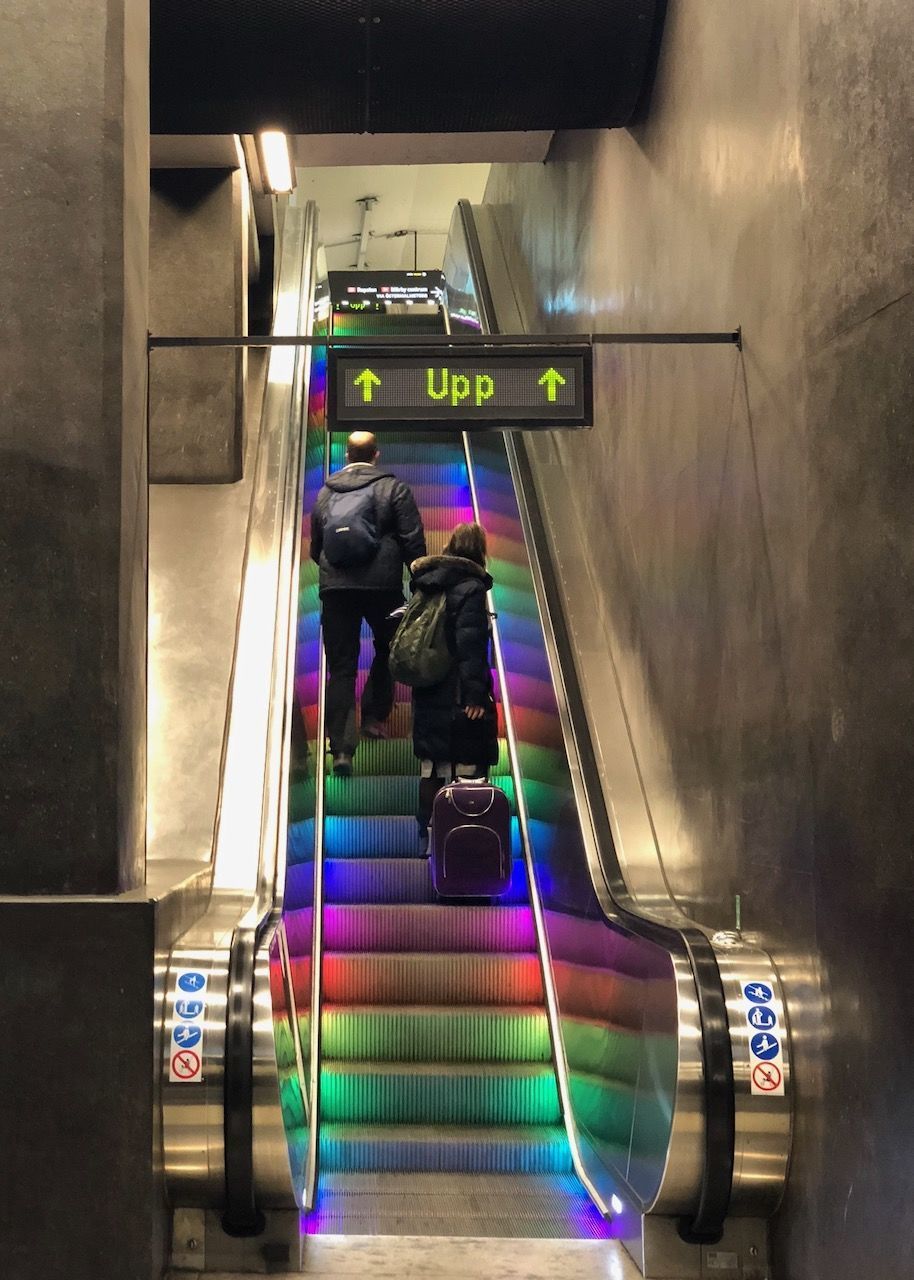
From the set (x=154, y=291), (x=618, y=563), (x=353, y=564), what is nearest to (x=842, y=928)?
(x=618, y=563)

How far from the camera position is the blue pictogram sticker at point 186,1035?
396cm

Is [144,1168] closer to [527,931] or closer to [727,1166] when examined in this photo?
[727,1166]

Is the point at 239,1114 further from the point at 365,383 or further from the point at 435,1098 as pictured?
the point at 365,383

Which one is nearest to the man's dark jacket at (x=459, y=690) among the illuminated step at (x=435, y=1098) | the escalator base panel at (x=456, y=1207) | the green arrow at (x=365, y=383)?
the illuminated step at (x=435, y=1098)

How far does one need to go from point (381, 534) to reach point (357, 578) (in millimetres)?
302

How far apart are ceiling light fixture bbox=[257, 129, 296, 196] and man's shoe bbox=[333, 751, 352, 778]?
4.60 meters

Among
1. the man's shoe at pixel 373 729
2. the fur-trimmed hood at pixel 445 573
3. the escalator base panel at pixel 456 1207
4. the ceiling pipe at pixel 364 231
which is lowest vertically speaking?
the escalator base panel at pixel 456 1207

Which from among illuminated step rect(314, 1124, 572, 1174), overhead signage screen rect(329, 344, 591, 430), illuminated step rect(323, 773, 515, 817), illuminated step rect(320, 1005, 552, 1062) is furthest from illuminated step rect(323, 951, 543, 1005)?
overhead signage screen rect(329, 344, 591, 430)

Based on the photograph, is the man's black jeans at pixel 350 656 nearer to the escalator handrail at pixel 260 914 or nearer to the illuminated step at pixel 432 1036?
the escalator handrail at pixel 260 914

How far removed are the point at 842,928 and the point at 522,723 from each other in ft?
12.3

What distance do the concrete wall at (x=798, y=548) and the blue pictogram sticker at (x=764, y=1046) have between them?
0.25 ft

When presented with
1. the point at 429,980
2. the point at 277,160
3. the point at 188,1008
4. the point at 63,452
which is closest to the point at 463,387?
the point at 63,452

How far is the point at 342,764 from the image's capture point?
288 inches

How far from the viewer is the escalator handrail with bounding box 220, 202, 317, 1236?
13.2 feet
